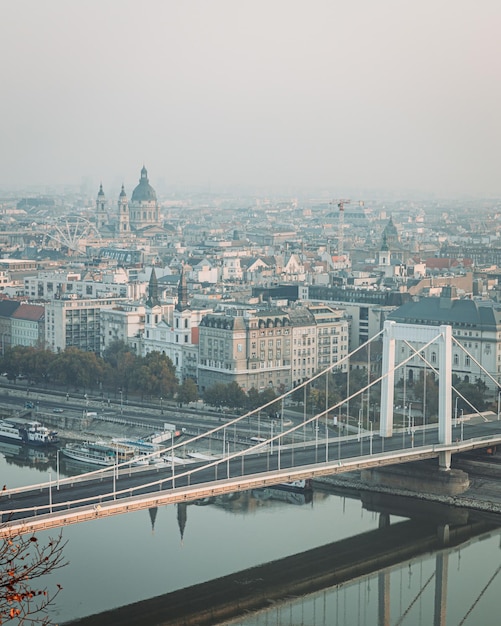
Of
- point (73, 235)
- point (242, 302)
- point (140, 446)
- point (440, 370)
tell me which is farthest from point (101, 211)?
point (440, 370)

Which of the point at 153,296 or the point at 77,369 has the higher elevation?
the point at 153,296

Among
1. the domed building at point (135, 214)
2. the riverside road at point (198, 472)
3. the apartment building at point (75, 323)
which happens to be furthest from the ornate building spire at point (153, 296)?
the domed building at point (135, 214)

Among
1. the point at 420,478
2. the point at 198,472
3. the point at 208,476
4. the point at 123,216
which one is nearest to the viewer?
the point at 208,476

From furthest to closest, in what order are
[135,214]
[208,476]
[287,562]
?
[135,214]
[208,476]
[287,562]

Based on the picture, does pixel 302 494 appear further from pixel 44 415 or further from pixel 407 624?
pixel 44 415

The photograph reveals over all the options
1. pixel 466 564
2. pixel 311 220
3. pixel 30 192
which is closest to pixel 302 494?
pixel 466 564

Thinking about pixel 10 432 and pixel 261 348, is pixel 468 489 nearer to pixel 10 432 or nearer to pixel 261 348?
pixel 10 432

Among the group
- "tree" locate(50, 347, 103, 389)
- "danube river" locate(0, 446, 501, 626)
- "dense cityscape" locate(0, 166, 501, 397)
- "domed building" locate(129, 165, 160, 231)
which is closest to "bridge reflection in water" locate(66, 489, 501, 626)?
"danube river" locate(0, 446, 501, 626)
